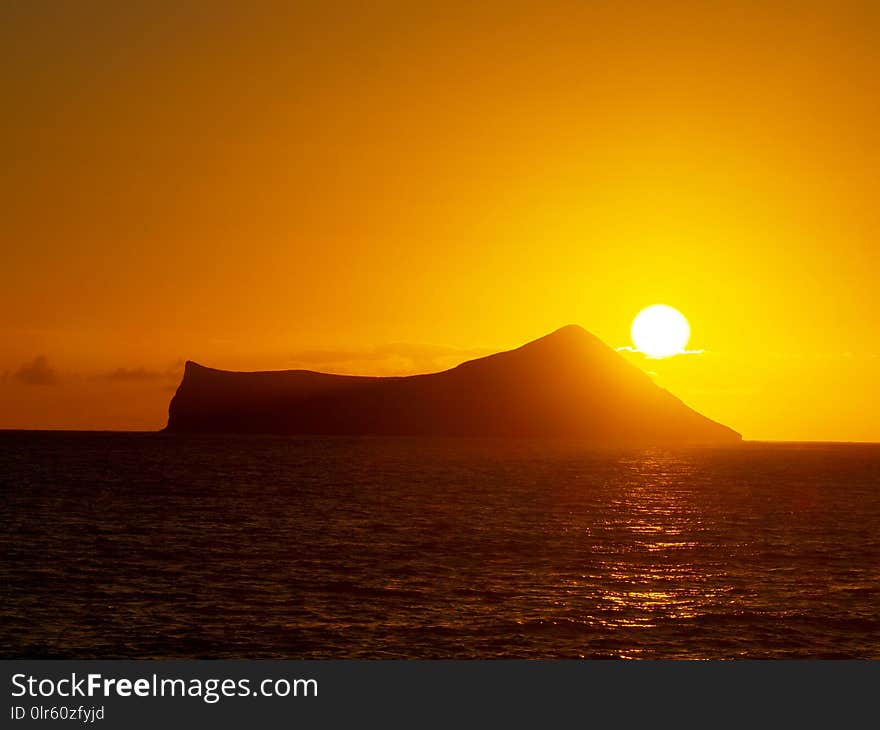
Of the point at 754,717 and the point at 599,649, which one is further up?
the point at 754,717

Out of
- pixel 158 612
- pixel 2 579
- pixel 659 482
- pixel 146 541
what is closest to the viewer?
pixel 158 612

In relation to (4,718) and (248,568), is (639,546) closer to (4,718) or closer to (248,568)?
(248,568)

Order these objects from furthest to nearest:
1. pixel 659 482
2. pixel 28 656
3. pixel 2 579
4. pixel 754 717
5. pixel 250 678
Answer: pixel 659 482 → pixel 2 579 → pixel 28 656 → pixel 250 678 → pixel 754 717

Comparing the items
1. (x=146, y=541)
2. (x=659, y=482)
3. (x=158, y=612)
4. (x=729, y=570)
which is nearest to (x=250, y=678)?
(x=158, y=612)

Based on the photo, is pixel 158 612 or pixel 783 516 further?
pixel 783 516

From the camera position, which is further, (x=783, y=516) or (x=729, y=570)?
(x=783, y=516)

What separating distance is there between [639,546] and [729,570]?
11.6 metres

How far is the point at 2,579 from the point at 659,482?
364ft

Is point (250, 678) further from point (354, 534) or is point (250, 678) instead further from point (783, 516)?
point (783, 516)

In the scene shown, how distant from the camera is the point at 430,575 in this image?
48.6 meters

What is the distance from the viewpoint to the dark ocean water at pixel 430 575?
114ft

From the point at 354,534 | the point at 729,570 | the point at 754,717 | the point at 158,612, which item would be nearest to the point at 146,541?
the point at 354,534

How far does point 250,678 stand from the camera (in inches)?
766

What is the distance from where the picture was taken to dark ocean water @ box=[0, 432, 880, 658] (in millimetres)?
34719
